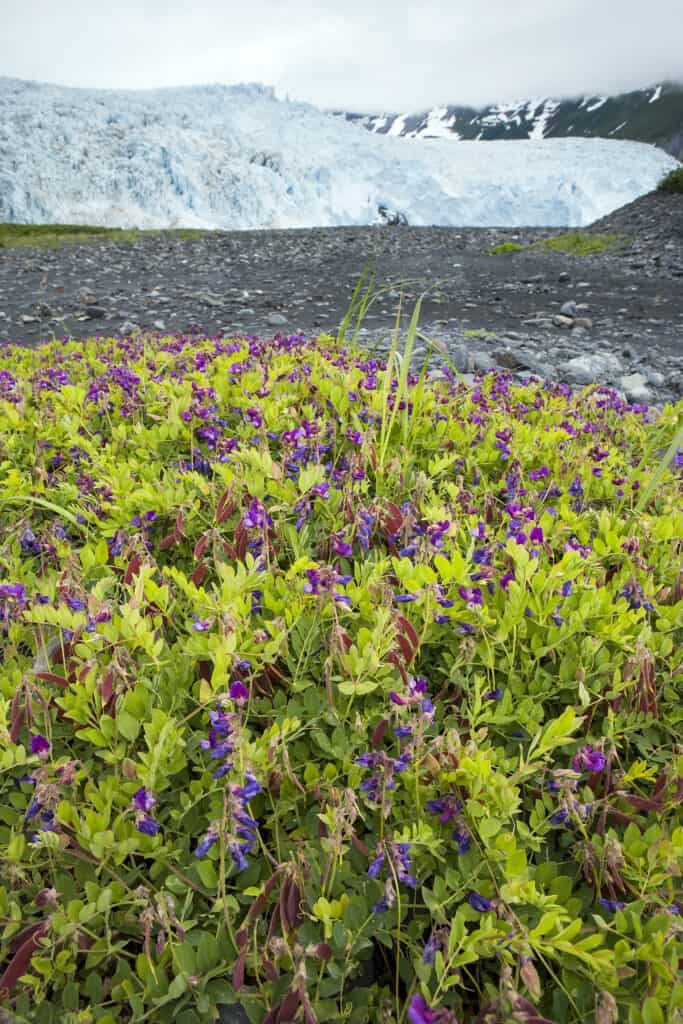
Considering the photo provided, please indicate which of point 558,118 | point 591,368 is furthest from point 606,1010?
point 558,118

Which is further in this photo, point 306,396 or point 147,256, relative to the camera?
point 147,256

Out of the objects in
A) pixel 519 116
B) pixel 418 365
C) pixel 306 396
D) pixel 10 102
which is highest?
pixel 519 116

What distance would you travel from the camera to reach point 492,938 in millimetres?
1447

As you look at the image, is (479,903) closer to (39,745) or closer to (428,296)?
(39,745)

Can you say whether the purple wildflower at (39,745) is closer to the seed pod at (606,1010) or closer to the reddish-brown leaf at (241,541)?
the reddish-brown leaf at (241,541)

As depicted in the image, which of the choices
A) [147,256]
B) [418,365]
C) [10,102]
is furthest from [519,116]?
[418,365]

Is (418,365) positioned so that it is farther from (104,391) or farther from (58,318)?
(58,318)

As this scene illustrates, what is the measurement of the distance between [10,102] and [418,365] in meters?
61.3

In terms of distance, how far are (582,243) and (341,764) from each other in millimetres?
23461

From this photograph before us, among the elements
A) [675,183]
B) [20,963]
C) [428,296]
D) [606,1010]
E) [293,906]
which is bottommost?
[428,296]

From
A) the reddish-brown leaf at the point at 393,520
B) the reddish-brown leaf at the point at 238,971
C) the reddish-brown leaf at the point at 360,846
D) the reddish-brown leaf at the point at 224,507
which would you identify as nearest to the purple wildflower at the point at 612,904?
the reddish-brown leaf at the point at 360,846

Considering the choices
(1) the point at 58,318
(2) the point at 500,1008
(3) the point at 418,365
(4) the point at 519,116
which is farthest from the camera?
(4) the point at 519,116

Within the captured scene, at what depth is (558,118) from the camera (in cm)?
15800

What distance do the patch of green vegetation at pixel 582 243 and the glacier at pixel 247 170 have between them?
3536 centimetres
